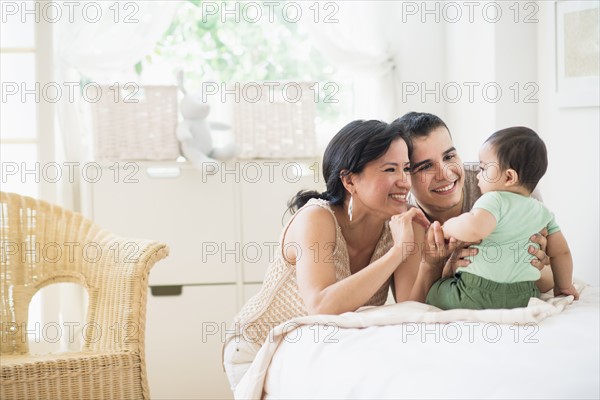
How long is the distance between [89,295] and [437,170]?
3.79 ft

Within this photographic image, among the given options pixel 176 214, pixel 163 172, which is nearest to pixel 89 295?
pixel 176 214

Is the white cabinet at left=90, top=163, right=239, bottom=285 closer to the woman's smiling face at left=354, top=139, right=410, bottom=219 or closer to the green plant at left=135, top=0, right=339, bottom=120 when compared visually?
the green plant at left=135, top=0, right=339, bottom=120

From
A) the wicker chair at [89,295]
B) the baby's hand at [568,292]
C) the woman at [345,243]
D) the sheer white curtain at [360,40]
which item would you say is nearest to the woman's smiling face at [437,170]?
the woman at [345,243]

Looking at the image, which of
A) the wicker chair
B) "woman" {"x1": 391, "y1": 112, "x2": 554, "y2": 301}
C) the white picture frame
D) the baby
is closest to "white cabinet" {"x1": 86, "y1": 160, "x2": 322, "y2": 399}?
the wicker chair

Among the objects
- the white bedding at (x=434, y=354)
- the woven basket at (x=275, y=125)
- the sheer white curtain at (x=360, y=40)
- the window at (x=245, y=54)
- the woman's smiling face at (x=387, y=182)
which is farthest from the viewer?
the window at (x=245, y=54)

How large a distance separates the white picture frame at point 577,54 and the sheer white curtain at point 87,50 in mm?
1678

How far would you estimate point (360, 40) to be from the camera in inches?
153

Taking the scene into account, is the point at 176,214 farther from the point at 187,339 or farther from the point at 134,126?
the point at 187,339

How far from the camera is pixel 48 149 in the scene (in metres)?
3.42

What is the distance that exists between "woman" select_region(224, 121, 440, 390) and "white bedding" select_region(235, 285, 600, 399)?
0.30 feet

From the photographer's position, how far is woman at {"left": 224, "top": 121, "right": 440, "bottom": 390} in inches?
78.3

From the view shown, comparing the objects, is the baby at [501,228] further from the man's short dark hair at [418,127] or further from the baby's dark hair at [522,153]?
the man's short dark hair at [418,127]

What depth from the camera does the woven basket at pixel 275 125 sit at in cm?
352

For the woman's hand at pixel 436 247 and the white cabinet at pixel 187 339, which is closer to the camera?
the woman's hand at pixel 436 247
